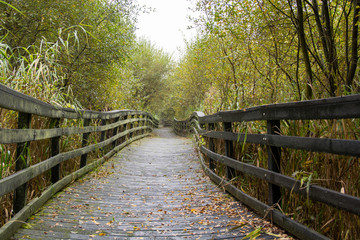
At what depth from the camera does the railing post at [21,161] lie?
284cm

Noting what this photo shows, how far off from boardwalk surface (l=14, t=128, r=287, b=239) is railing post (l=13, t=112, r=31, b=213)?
220mm

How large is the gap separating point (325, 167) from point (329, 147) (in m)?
0.34

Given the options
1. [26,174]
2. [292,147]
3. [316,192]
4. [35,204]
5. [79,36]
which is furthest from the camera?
[79,36]

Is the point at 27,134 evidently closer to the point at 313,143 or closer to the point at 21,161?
the point at 21,161

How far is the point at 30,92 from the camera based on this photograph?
362 centimetres

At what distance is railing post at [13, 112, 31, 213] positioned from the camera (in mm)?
2836

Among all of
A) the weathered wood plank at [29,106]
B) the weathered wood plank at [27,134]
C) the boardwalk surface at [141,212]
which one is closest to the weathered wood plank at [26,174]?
the weathered wood plank at [27,134]

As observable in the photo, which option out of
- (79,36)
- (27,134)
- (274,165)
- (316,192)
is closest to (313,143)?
(316,192)

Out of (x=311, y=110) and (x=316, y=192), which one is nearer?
(x=316, y=192)

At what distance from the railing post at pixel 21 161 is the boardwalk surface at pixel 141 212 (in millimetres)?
220

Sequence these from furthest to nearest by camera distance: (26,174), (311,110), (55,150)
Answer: (55,150)
(26,174)
(311,110)

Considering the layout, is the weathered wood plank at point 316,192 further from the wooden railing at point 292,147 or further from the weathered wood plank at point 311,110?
the weathered wood plank at point 311,110

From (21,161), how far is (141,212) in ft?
4.90

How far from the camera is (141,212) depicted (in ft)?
12.0
